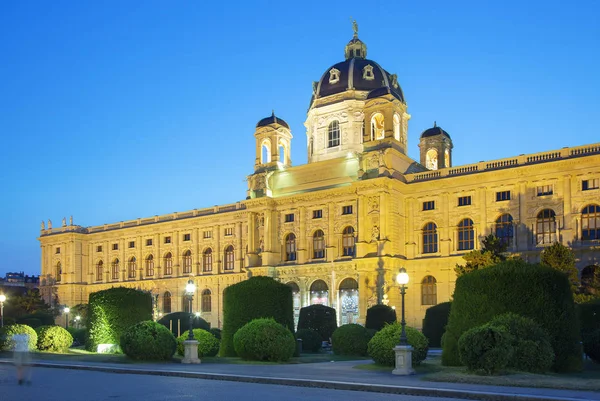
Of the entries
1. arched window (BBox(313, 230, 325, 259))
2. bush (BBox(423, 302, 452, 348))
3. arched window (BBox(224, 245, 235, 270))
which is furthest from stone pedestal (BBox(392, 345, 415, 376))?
arched window (BBox(224, 245, 235, 270))

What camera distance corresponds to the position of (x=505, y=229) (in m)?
57.5

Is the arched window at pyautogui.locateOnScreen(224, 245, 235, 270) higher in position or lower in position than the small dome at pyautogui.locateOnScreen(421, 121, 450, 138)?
lower

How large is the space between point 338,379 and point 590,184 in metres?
39.4

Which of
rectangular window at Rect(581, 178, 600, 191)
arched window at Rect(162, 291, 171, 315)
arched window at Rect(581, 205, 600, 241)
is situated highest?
rectangular window at Rect(581, 178, 600, 191)

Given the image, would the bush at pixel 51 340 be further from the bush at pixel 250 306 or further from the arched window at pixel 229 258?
the arched window at pixel 229 258

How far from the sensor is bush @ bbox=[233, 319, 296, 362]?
98.5 ft

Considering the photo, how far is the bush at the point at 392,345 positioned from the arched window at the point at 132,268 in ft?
215

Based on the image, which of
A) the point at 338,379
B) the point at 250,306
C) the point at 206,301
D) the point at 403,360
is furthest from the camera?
the point at 206,301

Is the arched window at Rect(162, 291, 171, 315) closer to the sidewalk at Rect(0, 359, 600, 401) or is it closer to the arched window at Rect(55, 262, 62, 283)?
the arched window at Rect(55, 262, 62, 283)

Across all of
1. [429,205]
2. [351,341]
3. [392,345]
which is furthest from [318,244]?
[392,345]

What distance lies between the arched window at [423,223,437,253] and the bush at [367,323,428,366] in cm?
3548

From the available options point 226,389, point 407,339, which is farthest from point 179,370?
point 407,339

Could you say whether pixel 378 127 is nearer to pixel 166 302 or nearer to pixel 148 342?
pixel 166 302

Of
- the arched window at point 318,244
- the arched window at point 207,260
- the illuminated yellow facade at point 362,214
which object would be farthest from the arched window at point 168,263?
the arched window at point 318,244
